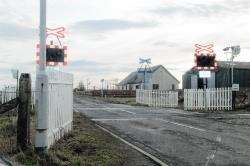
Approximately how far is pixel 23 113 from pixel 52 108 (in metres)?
0.89

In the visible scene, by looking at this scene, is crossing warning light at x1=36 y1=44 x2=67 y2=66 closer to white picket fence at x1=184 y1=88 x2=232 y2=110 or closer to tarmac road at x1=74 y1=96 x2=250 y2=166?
tarmac road at x1=74 y1=96 x2=250 y2=166

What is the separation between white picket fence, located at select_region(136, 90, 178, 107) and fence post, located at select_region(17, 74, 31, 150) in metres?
→ 35.7

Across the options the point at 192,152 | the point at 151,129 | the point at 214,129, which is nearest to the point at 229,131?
the point at 214,129

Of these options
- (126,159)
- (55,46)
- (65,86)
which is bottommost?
(126,159)

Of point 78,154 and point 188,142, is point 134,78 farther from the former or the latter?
point 78,154

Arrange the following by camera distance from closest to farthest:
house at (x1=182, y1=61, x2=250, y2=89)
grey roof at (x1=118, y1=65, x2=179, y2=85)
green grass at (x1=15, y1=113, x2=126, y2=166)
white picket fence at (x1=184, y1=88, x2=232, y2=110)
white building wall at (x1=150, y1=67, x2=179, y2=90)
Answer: green grass at (x1=15, y1=113, x2=126, y2=166), white picket fence at (x1=184, y1=88, x2=232, y2=110), house at (x1=182, y1=61, x2=250, y2=89), grey roof at (x1=118, y1=65, x2=179, y2=85), white building wall at (x1=150, y1=67, x2=179, y2=90)

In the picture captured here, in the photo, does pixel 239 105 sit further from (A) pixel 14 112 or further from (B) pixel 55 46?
(A) pixel 14 112

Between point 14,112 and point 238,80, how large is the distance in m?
52.0

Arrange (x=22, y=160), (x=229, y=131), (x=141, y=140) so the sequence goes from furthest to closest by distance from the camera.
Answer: (x=229, y=131)
(x=141, y=140)
(x=22, y=160)

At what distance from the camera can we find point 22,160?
11234 mm

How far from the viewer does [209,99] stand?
39.8 meters

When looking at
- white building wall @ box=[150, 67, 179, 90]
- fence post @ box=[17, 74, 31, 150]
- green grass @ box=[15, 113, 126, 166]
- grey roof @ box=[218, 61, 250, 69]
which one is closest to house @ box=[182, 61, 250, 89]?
grey roof @ box=[218, 61, 250, 69]

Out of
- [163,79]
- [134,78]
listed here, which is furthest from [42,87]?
[134,78]

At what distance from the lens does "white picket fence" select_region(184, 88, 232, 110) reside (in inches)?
1548
